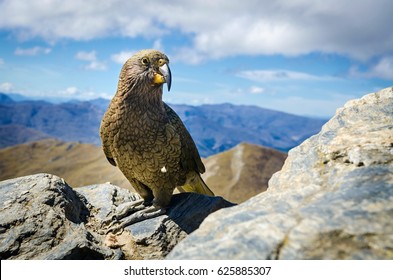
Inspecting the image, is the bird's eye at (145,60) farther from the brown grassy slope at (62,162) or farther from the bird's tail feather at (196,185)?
the brown grassy slope at (62,162)

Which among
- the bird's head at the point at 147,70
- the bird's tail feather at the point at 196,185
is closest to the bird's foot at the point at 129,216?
the bird's tail feather at the point at 196,185

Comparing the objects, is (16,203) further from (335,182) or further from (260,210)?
(335,182)

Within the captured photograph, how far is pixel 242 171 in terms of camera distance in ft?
210

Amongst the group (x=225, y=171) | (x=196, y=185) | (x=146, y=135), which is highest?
(x=146, y=135)

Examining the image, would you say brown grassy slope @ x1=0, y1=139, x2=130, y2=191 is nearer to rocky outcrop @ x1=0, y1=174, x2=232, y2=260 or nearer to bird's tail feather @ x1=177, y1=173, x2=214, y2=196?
bird's tail feather @ x1=177, y1=173, x2=214, y2=196

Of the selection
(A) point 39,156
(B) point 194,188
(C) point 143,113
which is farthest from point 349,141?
(A) point 39,156

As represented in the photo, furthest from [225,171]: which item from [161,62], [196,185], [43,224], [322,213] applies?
[322,213]

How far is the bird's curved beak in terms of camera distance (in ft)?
19.6

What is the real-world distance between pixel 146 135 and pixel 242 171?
194 ft

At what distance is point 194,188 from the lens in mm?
8258

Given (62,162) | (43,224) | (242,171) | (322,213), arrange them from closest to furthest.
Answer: (322,213) < (43,224) < (242,171) < (62,162)

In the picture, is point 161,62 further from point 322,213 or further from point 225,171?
point 225,171

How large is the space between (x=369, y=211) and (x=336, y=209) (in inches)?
11.9

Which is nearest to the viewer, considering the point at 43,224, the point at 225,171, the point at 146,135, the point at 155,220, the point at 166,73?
the point at 43,224
